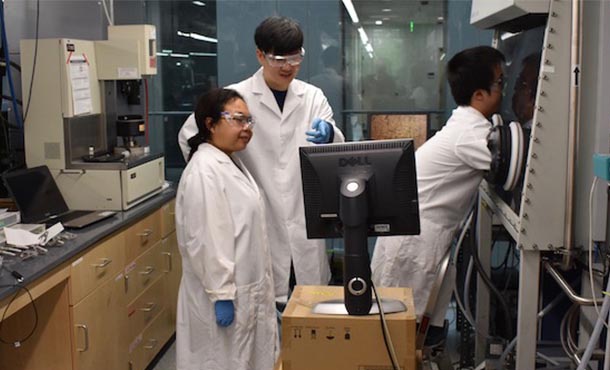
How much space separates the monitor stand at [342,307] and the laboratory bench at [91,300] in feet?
3.28

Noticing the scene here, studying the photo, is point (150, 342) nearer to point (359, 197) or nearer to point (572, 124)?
point (359, 197)

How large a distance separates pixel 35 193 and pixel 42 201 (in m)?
0.05

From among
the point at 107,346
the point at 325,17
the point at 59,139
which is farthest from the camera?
the point at 325,17

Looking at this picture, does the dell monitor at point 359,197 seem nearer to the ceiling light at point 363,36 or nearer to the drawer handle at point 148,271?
the drawer handle at point 148,271

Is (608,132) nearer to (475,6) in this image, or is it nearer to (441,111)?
(475,6)

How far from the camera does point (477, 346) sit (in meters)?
3.15

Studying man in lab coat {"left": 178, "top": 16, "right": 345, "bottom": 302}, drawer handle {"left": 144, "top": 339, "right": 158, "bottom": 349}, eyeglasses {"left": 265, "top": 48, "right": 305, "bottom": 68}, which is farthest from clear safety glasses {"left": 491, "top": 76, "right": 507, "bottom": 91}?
drawer handle {"left": 144, "top": 339, "right": 158, "bottom": 349}

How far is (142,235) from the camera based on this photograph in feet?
10.4

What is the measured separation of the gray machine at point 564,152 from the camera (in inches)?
75.1

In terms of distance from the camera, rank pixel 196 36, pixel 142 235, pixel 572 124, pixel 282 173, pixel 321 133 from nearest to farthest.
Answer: pixel 572 124, pixel 321 133, pixel 282 173, pixel 142 235, pixel 196 36

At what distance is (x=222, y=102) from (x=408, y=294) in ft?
3.34

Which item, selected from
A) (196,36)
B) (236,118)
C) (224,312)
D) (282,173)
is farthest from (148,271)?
(196,36)

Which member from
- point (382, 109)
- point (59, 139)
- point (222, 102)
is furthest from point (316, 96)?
point (382, 109)

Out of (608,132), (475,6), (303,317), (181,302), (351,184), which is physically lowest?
(181,302)
